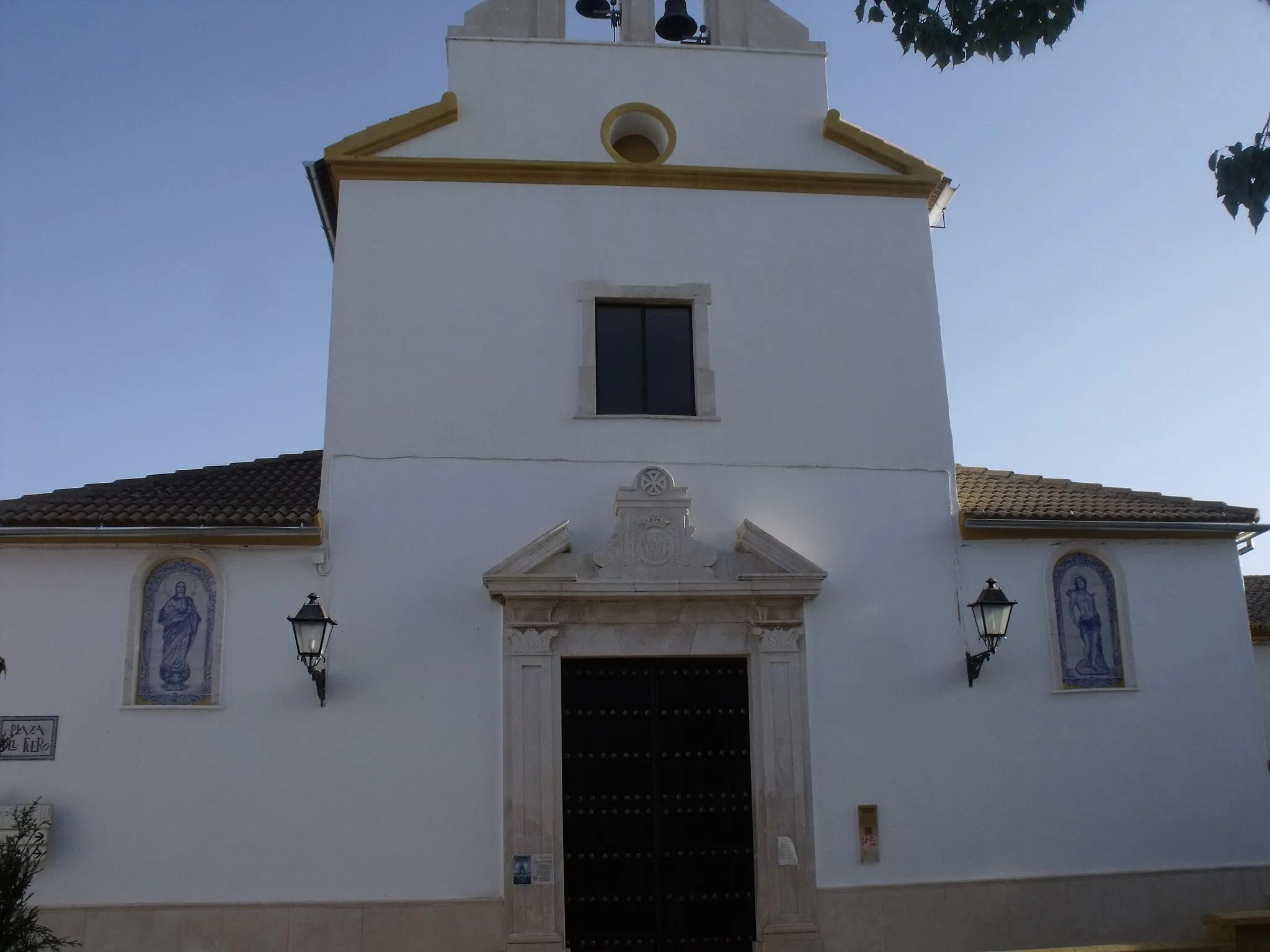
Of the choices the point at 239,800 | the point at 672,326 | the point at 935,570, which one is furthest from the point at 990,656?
the point at 239,800

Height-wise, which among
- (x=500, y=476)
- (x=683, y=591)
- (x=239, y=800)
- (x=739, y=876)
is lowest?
(x=739, y=876)

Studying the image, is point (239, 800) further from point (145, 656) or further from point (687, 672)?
point (687, 672)

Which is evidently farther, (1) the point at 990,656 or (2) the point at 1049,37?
(1) the point at 990,656

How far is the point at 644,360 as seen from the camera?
1071 centimetres

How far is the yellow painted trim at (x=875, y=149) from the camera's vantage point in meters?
11.2

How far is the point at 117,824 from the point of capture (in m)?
9.05

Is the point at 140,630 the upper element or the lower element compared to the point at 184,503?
lower

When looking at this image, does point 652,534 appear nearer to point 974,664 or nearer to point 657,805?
point 657,805

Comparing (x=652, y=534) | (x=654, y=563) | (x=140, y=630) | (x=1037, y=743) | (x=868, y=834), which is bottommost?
(x=868, y=834)

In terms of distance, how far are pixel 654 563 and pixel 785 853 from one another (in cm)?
248

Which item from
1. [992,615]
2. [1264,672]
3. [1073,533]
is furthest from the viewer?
[1264,672]

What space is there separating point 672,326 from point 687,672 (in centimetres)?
307

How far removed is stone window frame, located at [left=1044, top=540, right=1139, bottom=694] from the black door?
2.67 metres

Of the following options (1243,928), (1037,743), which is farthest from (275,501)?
(1243,928)
